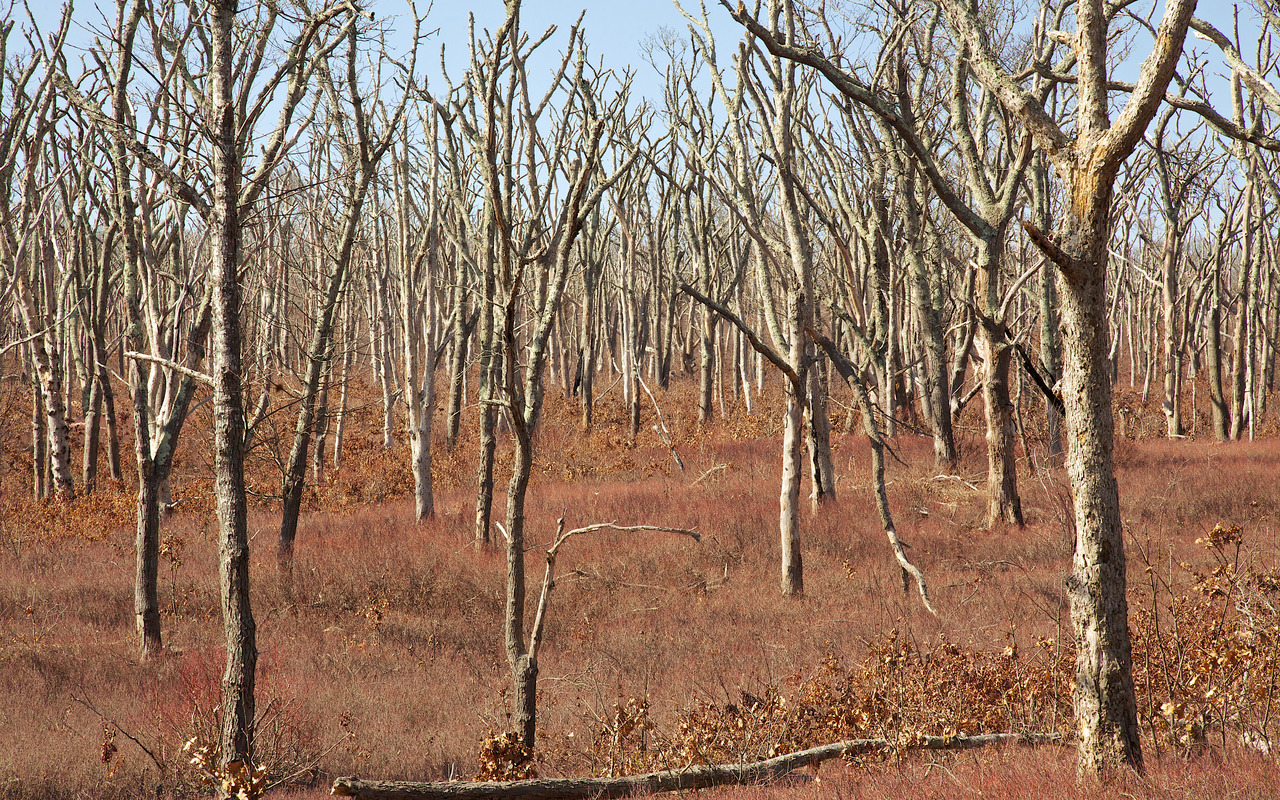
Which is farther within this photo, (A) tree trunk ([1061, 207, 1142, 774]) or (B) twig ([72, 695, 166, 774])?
(B) twig ([72, 695, 166, 774])

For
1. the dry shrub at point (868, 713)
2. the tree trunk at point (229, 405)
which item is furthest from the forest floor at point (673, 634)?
the tree trunk at point (229, 405)

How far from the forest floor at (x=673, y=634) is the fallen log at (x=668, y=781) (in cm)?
12

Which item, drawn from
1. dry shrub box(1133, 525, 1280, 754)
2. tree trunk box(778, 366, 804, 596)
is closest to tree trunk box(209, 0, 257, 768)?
dry shrub box(1133, 525, 1280, 754)

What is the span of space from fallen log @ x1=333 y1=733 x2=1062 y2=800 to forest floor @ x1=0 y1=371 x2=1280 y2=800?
12 cm

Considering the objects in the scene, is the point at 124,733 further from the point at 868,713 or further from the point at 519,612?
the point at 868,713

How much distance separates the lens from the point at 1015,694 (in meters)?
5.75

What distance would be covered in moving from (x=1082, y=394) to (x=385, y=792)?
3.62 metres

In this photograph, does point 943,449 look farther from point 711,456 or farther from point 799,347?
point 799,347

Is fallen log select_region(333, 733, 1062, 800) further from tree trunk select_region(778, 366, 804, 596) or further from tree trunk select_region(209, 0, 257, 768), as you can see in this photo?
tree trunk select_region(778, 366, 804, 596)

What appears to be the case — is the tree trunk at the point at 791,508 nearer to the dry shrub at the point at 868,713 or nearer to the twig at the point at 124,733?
the dry shrub at the point at 868,713

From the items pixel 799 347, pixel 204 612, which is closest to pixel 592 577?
pixel 799 347

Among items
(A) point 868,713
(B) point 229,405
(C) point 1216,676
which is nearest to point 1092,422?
(C) point 1216,676

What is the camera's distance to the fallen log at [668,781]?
158 inches

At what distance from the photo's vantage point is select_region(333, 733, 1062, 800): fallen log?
4023 mm
